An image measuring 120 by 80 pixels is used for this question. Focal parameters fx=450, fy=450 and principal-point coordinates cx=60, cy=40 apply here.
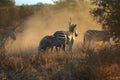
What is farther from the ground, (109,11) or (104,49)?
(109,11)

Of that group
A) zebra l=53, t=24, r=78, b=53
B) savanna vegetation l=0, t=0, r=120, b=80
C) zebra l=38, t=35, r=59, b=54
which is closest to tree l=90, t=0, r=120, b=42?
savanna vegetation l=0, t=0, r=120, b=80

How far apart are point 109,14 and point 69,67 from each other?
2695 millimetres

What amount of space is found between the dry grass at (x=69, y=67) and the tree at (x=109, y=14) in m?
0.70

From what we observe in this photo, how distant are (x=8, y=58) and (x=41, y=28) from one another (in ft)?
84.6

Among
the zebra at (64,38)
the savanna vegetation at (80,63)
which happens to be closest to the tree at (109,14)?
the savanna vegetation at (80,63)

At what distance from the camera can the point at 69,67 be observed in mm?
14289

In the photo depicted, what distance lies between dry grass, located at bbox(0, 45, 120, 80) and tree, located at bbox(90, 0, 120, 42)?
704 millimetres

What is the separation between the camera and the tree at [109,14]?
1539 cm

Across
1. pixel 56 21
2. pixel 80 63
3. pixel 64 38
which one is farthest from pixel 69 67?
pixel 56 21

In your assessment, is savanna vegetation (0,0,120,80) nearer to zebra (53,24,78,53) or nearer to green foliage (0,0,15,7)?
zebra (53,24,78,53)

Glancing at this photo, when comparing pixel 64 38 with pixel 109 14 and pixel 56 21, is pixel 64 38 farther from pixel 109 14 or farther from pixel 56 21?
pixel 56 21

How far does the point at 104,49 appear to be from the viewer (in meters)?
15.6

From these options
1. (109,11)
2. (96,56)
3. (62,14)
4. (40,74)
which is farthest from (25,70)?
(62,14)

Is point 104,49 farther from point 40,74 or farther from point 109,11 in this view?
point 40,74
